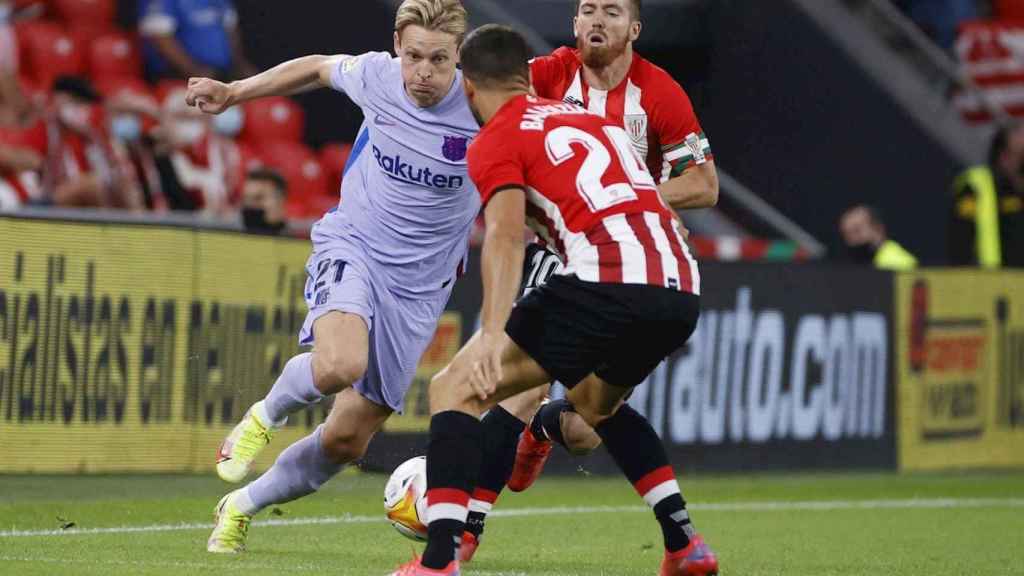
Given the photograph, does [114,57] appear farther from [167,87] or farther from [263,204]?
[263,204]

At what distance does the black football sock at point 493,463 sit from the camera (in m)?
6.72

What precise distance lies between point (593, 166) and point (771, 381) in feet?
22.6

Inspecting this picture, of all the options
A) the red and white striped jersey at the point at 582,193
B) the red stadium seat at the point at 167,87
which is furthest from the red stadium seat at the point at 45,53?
the red and white striped jersey at the point at 582,193

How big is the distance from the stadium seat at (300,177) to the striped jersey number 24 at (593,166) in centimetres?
853

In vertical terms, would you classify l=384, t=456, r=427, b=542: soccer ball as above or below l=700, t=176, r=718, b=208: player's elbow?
below

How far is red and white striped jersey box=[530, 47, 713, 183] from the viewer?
22.2ft

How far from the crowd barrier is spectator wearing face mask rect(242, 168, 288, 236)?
1.12 meters

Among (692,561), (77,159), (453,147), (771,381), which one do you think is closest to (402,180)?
(453,147)

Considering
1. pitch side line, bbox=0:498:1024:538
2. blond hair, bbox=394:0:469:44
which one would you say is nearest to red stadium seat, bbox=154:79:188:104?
pitch side line, bbox=0:498:1024:538

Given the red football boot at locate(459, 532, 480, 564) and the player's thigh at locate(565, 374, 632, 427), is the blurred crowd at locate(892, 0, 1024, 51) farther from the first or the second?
the player's thigh at locate(565, 374, 632, 427)

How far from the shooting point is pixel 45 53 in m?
13.5

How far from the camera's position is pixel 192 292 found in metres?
10.0

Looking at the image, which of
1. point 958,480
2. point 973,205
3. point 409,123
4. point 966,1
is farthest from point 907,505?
point 966,1

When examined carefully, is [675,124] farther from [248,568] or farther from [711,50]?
[711,50]
